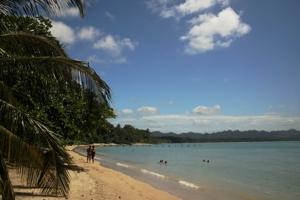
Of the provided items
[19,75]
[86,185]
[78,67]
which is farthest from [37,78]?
[86,185]

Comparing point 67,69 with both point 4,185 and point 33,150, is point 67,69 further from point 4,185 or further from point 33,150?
point 4,185

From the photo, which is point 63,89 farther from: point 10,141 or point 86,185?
point 86,185

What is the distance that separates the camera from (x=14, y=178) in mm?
14531

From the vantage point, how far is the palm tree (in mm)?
5691

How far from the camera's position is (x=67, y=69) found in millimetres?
6156

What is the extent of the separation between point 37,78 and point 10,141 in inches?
60.6

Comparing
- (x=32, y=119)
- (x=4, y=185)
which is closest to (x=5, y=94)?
(x=32, y=119)

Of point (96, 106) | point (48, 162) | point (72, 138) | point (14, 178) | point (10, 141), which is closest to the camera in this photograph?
point (10, 141)

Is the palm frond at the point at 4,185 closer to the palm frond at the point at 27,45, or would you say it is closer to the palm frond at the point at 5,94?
the palm frond at the point at 5,94

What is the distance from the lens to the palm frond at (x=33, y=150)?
5668 millimetres

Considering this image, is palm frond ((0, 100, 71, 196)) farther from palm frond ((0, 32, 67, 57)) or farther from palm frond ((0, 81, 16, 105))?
palm frond ((0, 32, 67, 57))

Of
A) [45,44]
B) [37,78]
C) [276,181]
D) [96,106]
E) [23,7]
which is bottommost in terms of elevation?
[276,181]

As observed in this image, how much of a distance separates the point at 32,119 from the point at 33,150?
1.60 feet

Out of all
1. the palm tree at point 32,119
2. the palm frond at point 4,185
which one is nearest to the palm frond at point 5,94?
the palm tree at point 32,119
